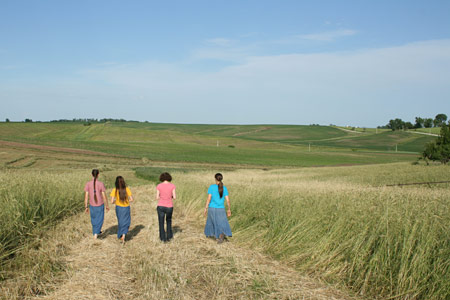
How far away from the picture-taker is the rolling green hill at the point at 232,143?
62.8 meters

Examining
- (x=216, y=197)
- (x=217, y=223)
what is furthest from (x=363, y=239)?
(x=216, y=197)

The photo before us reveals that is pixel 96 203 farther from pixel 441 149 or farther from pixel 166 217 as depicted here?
pixel 441 149

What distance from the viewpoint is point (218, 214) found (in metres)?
10.2

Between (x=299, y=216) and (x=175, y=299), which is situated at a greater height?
(x=299, y=216)

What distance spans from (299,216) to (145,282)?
4314 millimetres

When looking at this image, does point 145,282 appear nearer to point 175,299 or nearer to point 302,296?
point 175,299

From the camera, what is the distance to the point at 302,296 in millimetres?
6164

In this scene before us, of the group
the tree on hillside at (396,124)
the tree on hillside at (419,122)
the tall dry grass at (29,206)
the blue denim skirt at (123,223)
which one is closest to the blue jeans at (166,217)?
the blue denim skirt at (123,223)

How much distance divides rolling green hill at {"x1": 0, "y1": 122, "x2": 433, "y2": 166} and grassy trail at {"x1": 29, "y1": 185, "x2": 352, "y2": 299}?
4551cm

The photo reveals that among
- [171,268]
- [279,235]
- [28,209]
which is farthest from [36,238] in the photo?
[279,235]

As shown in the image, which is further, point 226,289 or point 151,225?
point 151,225

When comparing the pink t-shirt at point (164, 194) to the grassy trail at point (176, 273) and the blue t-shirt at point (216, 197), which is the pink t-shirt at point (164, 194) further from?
the blue t-shirt at point (216, 197)

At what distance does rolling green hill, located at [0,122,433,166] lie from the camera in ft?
206

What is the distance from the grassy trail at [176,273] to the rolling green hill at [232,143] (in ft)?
149
